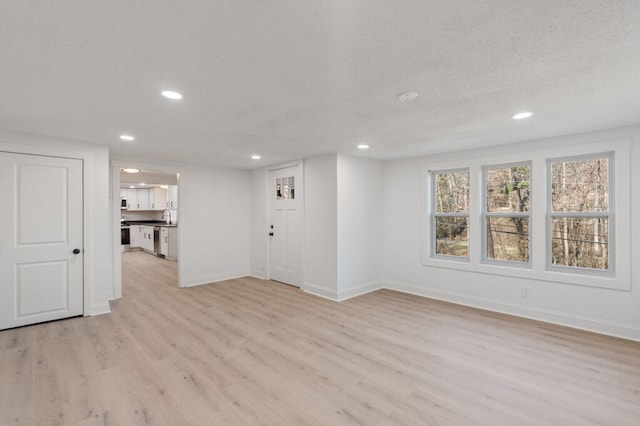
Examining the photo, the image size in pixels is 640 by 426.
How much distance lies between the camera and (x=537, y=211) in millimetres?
3936

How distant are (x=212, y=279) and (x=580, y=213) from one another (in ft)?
19.4

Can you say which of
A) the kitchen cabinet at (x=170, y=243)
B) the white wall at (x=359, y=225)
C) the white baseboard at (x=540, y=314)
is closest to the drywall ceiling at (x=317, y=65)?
the white wall at (x=359, y=225)

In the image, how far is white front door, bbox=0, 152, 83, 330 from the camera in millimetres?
3562

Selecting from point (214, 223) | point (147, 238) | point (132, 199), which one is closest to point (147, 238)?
point (147, 238)

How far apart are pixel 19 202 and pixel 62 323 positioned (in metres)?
1.54

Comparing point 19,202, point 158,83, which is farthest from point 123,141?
point 158,83

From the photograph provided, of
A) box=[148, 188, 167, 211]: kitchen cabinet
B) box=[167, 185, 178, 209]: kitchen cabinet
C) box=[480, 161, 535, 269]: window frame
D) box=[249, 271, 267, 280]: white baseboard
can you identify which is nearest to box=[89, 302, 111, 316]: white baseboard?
box=[249, 271, 267, 280]: white baseboard

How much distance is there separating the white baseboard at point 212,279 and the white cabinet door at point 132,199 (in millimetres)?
6285

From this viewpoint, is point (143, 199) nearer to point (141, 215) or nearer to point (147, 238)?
point (141, 215)

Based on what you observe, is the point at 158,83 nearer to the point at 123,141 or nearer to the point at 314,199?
the point at 123,141

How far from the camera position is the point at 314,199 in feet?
16.9

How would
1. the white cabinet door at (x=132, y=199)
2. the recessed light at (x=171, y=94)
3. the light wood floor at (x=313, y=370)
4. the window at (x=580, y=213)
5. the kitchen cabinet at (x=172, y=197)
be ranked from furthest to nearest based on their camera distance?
the white cabinet door at (x=132, y=199) < the kitchen cabinet at (x=172, y=197) < the window at (x=580, y=213) < the recessed light at (x=171, y=94) < the light wood floor at (x=313, y=370)

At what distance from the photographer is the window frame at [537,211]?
3.37 metres

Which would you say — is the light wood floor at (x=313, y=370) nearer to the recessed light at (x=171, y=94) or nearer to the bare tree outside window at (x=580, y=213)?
the bare tree outside window at (x=580, y=213)
